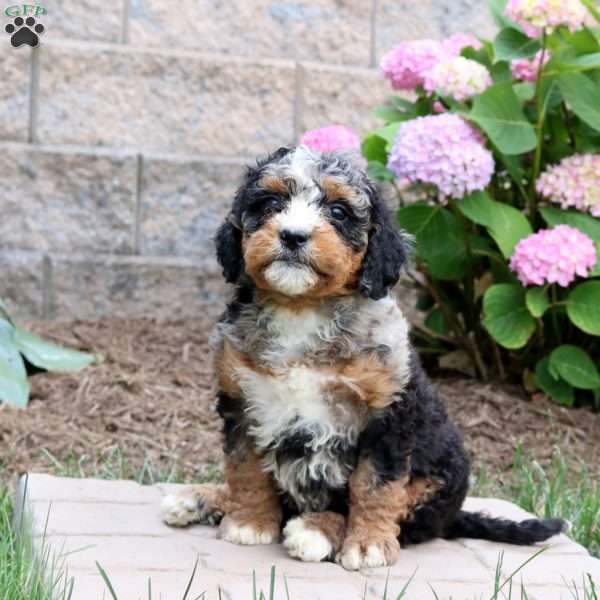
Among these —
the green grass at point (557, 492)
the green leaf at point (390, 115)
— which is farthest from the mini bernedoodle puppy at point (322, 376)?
the green leaf at point (390, 115)

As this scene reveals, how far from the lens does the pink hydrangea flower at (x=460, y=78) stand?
5863mm

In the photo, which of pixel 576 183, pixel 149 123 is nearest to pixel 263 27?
pixel 149 123

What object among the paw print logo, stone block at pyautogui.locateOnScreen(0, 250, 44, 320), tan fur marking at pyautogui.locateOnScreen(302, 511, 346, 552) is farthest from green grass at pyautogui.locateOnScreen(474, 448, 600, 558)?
the paw print logo

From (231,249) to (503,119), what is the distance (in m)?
2.34

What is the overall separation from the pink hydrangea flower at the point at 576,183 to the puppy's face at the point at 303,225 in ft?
7.59

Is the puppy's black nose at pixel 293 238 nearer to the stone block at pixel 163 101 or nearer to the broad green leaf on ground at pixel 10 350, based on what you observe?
the broad green leaf on ground at pixel 10 350

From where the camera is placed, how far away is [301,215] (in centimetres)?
356

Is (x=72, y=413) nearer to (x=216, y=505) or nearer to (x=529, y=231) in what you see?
(x=216, y=505)

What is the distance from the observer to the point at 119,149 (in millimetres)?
7094

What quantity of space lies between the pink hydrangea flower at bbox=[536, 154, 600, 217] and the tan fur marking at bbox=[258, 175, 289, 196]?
258 cm

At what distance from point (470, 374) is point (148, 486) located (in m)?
2.44

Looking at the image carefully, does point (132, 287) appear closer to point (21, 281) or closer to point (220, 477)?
point (21, 281)

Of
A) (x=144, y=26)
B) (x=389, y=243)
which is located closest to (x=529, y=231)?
(x=389, y=243)

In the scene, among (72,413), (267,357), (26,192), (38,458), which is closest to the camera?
(267,357)
